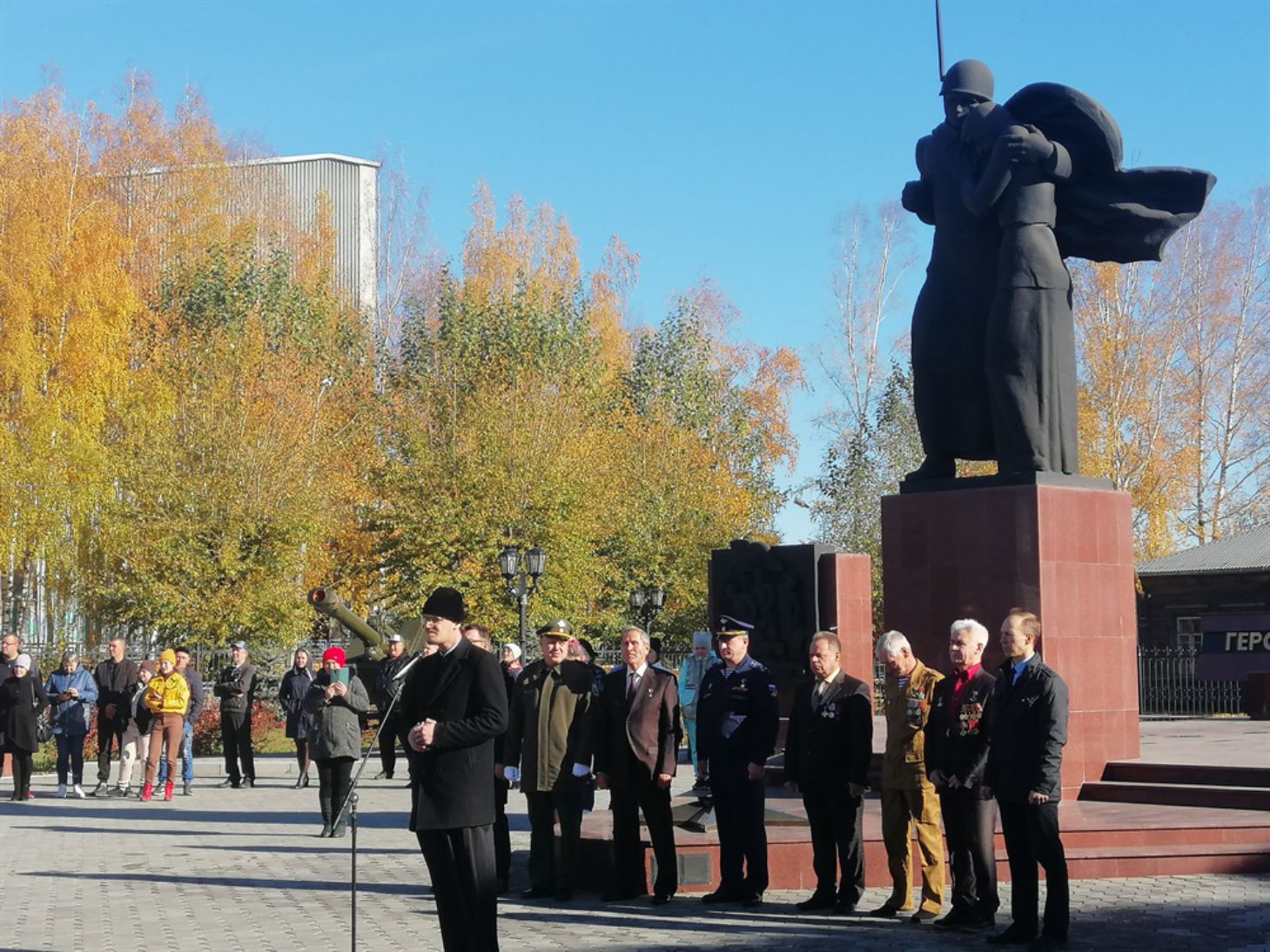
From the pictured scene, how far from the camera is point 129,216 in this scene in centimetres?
4866

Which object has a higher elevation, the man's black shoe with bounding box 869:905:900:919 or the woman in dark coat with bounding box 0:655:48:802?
the woman in dark coat with bounding box 0:655:48:802

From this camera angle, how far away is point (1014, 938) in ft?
29.6

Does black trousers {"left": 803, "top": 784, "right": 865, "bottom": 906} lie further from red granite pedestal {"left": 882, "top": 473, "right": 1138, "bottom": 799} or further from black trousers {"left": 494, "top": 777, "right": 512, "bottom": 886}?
red granite pedestal {"left": 882, "top": 473, "right": 1138, "bottom": 799}

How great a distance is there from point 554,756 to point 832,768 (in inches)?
79.4

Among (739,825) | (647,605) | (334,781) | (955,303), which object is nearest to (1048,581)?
(955,303)

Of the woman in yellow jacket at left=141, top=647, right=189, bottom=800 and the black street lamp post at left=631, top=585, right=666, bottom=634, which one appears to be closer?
the woman in yellow jacket at left=141, top=647, right=189, bottom=800

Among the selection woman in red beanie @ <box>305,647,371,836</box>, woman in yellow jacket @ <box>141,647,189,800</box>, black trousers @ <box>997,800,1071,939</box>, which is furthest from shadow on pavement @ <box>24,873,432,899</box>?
woman in yellow jacket @ <box>141,647,189,800</box>

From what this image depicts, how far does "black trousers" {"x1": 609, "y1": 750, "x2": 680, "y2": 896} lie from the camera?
10.8 meters

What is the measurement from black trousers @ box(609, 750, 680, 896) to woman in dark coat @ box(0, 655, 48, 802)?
11.4 metres

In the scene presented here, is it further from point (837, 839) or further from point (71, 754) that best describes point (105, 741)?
point (837, 839)

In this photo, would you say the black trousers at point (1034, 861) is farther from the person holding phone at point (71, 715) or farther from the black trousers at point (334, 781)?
the person holding phone at point (71, 715)

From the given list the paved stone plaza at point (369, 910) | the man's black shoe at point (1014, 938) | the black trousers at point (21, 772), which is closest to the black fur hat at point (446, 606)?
the paved stone plaza at point (369, 910)

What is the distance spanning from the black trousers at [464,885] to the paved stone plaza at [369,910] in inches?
61.8

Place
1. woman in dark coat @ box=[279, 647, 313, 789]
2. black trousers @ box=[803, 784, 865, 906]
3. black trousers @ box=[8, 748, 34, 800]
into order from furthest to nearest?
woman in dark coat @ box=[279, 647, 313, 789]
black trousers @ box=[8, 748, 34, 800]
black trousers @ box=[803, 784, 865, 906]
